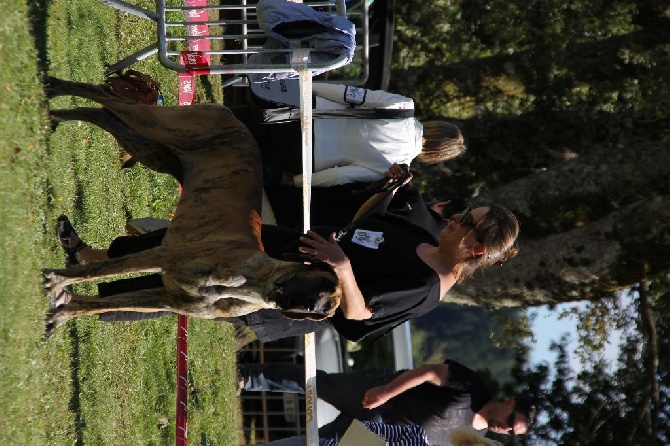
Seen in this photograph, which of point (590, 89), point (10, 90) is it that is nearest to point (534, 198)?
point (590, 89)

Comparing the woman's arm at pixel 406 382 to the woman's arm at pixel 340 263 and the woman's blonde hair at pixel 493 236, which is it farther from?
the woman's arm at pixel 340 263

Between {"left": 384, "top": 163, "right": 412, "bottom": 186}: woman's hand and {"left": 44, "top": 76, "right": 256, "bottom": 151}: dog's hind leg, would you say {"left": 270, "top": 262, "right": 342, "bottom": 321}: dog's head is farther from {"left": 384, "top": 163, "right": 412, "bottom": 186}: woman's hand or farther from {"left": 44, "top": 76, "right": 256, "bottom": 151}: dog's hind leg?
{"left": 384, "top": 163, "right": 412, "bottom": 186}: woman's hand

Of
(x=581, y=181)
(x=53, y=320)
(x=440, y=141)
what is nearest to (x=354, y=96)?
(x=440, y=141)

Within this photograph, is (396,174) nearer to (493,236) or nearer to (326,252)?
(493,236)

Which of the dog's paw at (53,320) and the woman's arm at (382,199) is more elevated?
the woman's arm at (382,199)

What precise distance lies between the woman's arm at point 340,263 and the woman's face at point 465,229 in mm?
884

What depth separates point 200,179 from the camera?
5.11 metres

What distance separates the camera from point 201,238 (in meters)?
4.79

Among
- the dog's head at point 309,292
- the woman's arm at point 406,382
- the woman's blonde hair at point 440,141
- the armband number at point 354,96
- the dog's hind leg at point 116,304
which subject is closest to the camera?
the dog's head at point 309,292

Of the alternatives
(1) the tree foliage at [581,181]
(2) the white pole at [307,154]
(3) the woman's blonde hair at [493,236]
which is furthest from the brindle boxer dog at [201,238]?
(1) the tree foliage at [581,181]

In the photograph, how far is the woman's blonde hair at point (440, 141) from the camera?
653 cm

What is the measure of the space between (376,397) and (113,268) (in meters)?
2.87

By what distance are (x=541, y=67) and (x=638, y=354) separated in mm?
4628

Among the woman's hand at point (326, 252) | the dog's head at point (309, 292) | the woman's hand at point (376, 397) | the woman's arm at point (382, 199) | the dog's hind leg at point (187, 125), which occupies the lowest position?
the woman's hand at point (376, 397)
